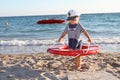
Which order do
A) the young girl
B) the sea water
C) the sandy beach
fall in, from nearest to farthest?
the sandy beach
the young girl
the sea water

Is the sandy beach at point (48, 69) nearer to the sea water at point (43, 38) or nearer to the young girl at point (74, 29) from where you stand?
the young girl at point (74, 29)

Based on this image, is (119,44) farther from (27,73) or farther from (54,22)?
Answer: (54,22)

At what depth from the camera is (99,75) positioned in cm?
525

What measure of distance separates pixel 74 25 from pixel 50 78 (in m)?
1.44

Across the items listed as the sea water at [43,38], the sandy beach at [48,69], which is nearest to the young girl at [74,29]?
the sandy beach at [48,69]

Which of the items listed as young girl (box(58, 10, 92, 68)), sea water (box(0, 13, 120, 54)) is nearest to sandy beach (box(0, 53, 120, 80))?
young girl (box(58, 10, 92, 68))

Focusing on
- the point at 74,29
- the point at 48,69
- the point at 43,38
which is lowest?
the point at 48,69

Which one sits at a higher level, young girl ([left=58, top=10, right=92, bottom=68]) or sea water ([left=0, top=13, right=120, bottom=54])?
young girl ([left=58, top=10, right=92, bottom=68])

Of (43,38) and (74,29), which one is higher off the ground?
(74,29)

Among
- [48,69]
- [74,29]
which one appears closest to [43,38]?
[48,69]

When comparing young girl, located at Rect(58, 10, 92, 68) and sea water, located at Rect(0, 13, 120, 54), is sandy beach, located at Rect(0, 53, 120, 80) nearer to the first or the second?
young girl, located at Rect(58, 10, 92, 68)

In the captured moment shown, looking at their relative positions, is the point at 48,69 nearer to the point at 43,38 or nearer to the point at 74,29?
the point at 74,29

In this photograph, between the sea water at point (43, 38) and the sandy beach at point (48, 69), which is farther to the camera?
the sea water at point (43, 38)

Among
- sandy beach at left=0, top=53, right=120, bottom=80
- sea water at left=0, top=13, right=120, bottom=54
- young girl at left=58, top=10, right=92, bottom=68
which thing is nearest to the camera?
sandy beach at left=0, top=53, right=120, bottom=80
